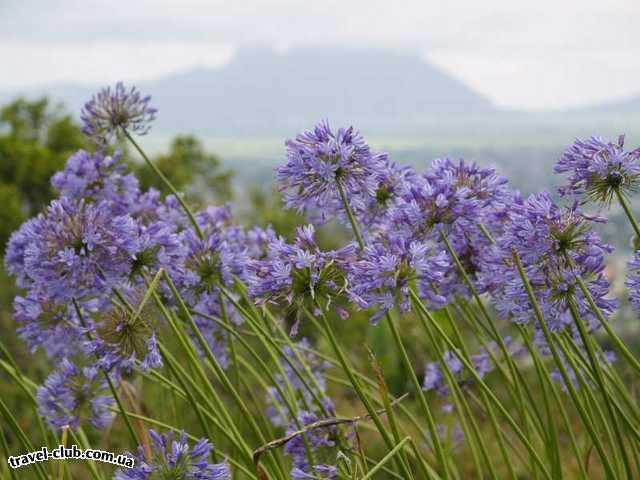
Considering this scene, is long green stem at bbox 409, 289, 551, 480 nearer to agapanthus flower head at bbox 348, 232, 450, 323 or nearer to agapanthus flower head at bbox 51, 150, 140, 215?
agapanthus flower head at bbox 348, 232, 450, 323

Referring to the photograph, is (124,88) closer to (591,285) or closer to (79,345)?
(79,345)

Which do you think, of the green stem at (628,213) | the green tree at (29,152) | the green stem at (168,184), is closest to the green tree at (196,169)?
the green tree at (29,152)

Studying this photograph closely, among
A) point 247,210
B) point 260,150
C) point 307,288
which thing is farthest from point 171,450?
point 260,150

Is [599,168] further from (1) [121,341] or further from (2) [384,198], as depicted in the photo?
(1) [121,341]

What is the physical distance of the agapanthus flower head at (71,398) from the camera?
257 cm

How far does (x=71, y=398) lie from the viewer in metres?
2.58

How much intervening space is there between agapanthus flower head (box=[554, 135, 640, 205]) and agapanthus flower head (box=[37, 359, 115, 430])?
61.7 inches

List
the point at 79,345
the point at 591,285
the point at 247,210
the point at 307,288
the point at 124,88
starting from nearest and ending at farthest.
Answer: the point at 307,288 → the point at 591,285 → the point at 79,345 → the point at 124,88 → the point at 247,210

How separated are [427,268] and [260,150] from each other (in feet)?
472

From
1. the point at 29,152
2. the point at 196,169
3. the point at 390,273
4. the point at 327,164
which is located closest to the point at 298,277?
Result: the point at 390,273

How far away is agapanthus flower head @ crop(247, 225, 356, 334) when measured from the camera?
6.01 ft

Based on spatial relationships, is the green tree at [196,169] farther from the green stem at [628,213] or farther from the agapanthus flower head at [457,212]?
the green stem at [628,213]

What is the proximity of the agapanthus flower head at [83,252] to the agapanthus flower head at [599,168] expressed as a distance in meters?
1.16

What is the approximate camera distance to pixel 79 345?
2768 mm
